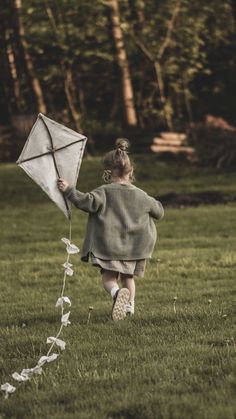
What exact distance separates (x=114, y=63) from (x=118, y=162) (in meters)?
28.5

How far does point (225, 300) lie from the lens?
9250 millimetres

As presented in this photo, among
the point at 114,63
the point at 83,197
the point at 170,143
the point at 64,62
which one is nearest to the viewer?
the point at 83,197

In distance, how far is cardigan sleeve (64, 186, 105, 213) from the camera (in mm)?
7492

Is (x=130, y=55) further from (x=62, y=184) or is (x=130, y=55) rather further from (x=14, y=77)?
(x=62, y=184)

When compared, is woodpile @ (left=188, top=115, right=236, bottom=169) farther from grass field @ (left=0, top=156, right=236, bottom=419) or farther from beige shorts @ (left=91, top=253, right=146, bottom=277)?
beige shorts @ (left=91, top=253, right=146, bottom=277)

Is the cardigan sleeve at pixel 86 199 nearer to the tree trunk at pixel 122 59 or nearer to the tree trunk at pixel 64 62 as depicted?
the tree trunk at pixel 122 59

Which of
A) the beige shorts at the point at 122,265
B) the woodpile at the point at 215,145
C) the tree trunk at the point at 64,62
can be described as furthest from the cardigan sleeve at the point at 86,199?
the tree trunk at the point at 64,62

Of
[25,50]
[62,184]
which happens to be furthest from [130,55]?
[62,184]

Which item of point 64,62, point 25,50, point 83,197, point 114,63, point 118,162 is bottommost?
point 114,63

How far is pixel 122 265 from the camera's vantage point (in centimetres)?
853

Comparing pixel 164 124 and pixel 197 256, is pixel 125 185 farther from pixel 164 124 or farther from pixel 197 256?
pixel 164 124

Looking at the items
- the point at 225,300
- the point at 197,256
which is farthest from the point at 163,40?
the point at 225,300

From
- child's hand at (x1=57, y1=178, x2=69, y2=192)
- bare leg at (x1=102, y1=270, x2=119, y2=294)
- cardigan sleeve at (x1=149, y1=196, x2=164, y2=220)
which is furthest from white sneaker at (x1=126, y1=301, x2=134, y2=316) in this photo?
child's hand at (x1=57, y1=178, x2=69, y2=192)

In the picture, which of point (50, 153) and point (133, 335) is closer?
point (50, 153)
